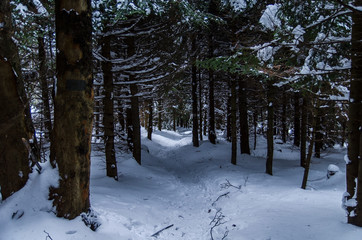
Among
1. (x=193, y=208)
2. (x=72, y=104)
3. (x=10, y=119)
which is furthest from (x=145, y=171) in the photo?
(x=72, y=104)

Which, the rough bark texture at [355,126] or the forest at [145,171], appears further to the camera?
the rough bark texture at [355,126]

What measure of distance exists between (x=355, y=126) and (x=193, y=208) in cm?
469

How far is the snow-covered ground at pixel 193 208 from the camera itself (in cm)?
335

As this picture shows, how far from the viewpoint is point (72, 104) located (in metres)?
3.22

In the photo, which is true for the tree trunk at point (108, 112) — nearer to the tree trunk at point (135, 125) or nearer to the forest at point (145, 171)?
the forest at point (145, 171)

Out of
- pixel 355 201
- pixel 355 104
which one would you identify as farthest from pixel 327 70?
pixel 355 201

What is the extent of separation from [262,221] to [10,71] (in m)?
5.79

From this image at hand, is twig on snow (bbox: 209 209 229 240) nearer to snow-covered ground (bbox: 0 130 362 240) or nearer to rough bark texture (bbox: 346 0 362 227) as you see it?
snow-covered ground (bbox: 0 130 362 240)

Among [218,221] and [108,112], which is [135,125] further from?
[218,221]

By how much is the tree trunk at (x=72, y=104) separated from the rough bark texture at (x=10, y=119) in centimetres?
63

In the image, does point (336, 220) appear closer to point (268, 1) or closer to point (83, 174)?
point (83, 174)

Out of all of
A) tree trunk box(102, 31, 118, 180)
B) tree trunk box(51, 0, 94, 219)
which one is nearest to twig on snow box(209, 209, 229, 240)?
tree trunk box(51, 0, 94, 219)

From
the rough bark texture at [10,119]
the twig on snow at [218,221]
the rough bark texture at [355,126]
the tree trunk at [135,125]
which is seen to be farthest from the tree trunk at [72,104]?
the tree trunk at [135,125]

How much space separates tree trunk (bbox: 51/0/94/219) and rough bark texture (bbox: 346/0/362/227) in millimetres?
4705
